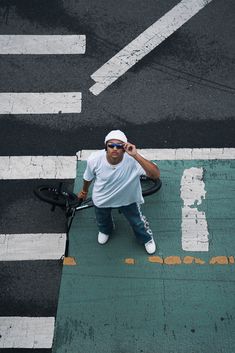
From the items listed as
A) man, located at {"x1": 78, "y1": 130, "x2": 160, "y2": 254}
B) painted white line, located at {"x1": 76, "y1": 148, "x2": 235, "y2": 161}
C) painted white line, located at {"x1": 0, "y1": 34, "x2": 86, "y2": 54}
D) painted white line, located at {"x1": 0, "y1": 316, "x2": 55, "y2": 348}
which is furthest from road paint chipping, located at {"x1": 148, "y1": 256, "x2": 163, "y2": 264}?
painted white line, located at {"x1": 0, "y1": 34, "x2": 86, "y2": 54}

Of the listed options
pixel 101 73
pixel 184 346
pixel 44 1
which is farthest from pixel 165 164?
pixel 44 1

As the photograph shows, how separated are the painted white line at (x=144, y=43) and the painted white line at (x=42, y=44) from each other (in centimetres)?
76

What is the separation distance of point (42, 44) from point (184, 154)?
12.7 ft

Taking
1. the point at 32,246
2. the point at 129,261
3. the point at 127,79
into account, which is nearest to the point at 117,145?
the point at 129,261

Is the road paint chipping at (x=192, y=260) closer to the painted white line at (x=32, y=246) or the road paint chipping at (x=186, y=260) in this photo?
the road paint chipping at (x=186, y=260)

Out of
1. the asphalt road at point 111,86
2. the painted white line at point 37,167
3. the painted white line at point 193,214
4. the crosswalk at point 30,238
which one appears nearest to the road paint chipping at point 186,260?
the painted white line at point 193,214

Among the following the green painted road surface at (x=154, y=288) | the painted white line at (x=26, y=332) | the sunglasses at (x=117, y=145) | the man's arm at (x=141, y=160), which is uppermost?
the sunglasses at (x=117, y=145)

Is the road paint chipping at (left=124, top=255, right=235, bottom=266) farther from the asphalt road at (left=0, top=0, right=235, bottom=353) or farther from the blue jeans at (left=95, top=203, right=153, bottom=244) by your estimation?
the asphalt road at (left=0, top=0, right=235, bottom=353)

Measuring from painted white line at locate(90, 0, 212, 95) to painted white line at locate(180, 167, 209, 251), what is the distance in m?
2.61

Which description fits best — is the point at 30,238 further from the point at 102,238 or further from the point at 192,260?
the point at 192,260

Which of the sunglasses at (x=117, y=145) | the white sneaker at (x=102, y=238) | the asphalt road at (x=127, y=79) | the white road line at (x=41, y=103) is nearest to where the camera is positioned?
the sunglasses at (x=117, y=145)

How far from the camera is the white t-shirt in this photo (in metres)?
6.55

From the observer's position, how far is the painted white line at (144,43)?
10.1 metres

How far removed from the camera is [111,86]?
996 cm
